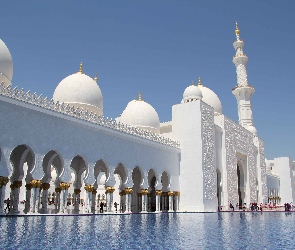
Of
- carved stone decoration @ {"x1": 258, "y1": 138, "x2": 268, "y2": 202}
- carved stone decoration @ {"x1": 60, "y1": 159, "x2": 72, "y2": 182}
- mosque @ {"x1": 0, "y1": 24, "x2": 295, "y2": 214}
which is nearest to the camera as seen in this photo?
mosque @ {"x1": 0, "y1": 24, "x2": 295, "y2": 214}

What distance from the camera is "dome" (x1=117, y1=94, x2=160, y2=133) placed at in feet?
63.9

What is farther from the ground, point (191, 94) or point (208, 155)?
point (191, 94)

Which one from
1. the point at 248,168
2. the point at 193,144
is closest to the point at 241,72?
the point at 248,168

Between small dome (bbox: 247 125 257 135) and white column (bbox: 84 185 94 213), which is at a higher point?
small dome (bbox: 247 125 257 135)

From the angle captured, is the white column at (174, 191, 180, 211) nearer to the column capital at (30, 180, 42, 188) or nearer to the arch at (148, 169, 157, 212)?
the arch at (148, 169, 157, 212)

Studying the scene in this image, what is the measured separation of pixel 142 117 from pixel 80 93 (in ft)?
15.2

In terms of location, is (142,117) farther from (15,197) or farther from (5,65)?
(15,197)

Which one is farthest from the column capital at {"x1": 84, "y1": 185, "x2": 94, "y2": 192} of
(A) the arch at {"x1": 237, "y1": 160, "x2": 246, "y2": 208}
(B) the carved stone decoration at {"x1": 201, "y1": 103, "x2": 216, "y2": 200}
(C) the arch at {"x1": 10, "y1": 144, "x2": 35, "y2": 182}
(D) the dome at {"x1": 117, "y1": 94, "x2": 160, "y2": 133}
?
(A) the arch at {"x1": 237, "y1": 160, "x2": 246, "y2": 208}

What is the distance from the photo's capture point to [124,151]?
15.2 metres

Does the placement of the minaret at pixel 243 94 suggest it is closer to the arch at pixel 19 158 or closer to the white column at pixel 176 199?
the white column at pixel 176 199

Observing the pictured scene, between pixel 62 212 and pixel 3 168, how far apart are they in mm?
3010

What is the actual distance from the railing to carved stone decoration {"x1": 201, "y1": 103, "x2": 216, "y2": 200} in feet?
6.94

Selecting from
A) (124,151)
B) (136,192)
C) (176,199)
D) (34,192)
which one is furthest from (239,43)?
(34,192)

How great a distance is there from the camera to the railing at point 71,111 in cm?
1086
